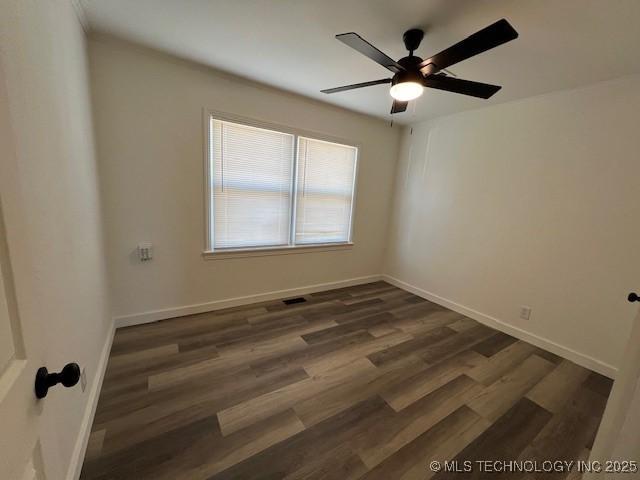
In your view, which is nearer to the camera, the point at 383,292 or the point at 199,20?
the point at 199,20

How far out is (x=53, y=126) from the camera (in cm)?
114

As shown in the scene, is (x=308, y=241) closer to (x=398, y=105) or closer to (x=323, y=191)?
(x=323, y=191)

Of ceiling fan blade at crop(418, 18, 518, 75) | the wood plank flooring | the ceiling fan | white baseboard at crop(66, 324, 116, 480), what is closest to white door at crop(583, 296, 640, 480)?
the wood plank flooring

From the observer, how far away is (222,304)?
2867 millimetres

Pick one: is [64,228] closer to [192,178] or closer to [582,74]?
[192,178]

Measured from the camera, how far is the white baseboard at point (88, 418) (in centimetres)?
116

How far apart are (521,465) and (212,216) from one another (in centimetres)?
297

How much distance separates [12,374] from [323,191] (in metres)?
3.11

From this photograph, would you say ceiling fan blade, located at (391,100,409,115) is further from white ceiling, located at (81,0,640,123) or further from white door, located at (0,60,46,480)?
white door, located at (0,60,46,480)

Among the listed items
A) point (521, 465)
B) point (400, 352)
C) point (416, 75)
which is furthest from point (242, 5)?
point (521, 465)

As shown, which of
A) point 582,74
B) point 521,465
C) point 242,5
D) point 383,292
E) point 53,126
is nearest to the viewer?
point 53,126

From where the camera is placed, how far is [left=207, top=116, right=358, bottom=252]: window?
104 inches

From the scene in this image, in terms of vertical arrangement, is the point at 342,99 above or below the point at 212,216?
above

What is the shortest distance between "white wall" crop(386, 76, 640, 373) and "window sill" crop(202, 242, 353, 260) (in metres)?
1.34
